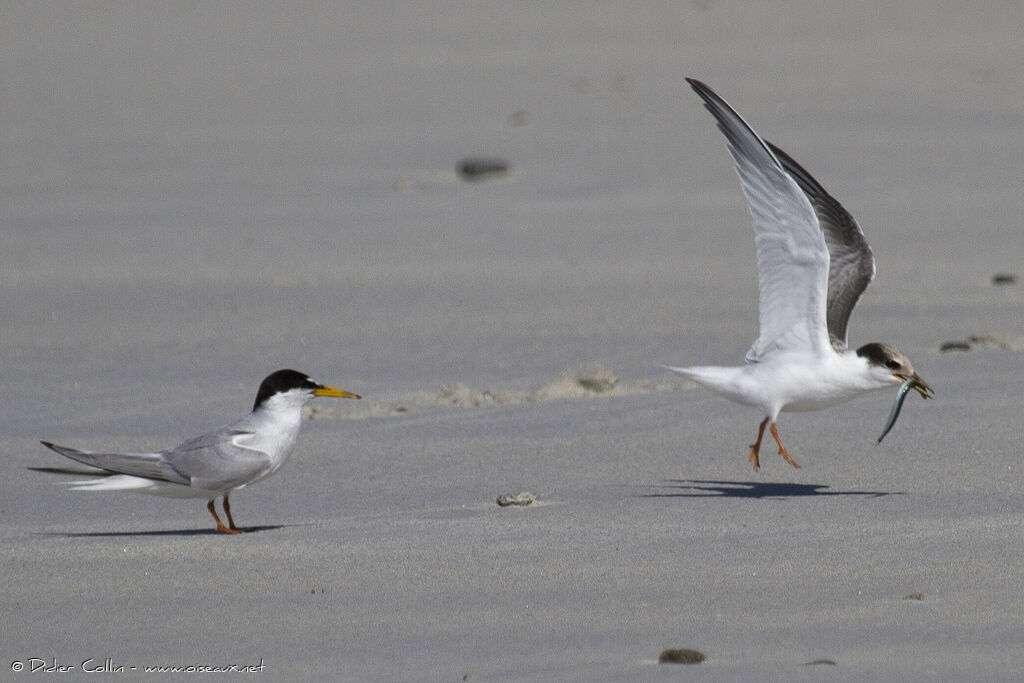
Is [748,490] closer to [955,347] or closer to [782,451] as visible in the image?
[782,451]

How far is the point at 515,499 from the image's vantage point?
5.36 metres

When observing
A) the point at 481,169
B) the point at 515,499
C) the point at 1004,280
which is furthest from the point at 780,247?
the point at 481,169

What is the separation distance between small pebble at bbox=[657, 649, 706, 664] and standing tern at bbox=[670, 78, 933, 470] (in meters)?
1.86

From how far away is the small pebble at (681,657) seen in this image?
3.75 metres

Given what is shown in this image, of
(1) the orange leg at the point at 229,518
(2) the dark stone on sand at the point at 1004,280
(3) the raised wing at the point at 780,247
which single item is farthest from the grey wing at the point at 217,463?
(2) the dark stone on sand at the point at 1004,280

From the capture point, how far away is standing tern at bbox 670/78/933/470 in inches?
218

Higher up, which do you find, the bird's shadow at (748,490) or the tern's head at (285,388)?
the tern's head at (285,388)

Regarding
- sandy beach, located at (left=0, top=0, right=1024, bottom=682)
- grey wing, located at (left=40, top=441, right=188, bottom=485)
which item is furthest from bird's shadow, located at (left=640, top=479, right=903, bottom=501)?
grey wing, located at (left=40, top=441, right=188, bottom=485)

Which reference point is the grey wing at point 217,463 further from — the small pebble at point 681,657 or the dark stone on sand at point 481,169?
the dark stone on sand at point 481,169

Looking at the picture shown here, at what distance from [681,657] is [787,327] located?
2198 millimetres

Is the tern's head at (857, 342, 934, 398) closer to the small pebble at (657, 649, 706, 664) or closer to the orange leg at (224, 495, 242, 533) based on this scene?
the small pebble at (657, 649, 706, 664)

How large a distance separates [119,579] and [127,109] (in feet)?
38.7

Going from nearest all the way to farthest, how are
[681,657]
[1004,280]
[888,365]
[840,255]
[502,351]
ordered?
[681,657]
[888,365]
[840,255]
[502,351]
[1004,280]

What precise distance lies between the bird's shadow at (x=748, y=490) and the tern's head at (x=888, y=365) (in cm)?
40
